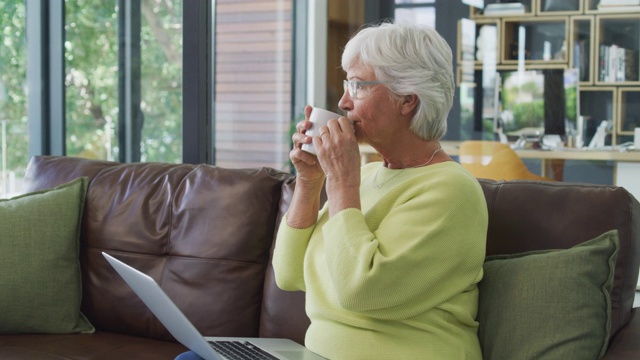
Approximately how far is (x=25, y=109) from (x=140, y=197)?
1.54 metres

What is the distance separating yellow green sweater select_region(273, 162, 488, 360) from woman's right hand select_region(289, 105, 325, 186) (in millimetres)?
168

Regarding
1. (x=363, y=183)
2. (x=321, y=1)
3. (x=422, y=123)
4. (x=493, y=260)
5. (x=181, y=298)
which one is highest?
(x=321, y=1)

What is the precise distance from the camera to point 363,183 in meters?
2.04

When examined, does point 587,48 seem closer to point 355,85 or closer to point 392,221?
point 355,85

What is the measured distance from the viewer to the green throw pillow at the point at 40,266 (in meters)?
2.45

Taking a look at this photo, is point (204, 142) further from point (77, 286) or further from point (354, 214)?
point (354, 214)

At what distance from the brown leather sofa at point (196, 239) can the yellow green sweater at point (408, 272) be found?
26cm

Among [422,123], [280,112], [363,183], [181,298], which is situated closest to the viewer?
[422,123]

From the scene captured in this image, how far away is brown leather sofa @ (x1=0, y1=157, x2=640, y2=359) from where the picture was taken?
2010mm

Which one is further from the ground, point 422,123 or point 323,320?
point 422,123

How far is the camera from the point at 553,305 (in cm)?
178

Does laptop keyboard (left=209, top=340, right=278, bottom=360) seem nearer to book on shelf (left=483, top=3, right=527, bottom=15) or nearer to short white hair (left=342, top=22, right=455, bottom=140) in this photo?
short white hair (left=342, top=22, right=455, bottom=140)

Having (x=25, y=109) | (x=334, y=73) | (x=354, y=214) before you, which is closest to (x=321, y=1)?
(x=334, y=73)

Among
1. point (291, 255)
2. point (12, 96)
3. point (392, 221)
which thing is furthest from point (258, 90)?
point (392, 221)
